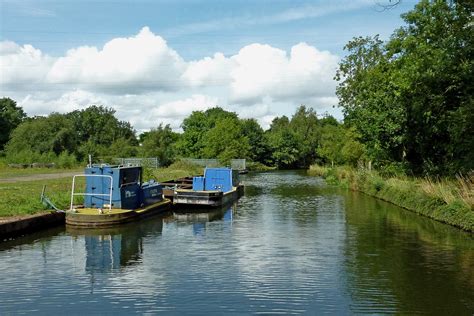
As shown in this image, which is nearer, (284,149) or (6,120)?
(6,120)

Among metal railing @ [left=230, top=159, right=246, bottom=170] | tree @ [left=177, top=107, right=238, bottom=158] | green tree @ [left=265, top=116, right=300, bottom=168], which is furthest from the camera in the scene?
green tree @ [left=265, top=116, right=300, bottom=168]

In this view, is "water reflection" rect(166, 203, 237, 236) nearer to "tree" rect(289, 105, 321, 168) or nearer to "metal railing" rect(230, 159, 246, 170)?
"metal railing" rect(230, 159, 246, 170)

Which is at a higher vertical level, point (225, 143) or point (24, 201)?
point (225, 143)

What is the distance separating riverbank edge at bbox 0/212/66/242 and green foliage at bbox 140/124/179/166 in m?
51.1

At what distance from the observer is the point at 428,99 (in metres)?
26.7

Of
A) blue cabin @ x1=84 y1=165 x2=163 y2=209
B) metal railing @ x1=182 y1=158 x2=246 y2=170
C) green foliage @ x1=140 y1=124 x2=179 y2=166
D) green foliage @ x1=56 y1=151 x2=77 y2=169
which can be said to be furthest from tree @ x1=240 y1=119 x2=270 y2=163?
blue cabin @ x1=84 y1=165 x2=163 y2=209

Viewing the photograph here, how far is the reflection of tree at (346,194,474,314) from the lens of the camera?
438 inches

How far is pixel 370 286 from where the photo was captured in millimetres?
12320

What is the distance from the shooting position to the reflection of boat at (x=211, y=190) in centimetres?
2870

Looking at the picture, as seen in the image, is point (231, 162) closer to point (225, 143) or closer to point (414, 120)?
point (225, 143)

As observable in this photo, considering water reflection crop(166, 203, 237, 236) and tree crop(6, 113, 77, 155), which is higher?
tree crop(6, 113, 77, 155)

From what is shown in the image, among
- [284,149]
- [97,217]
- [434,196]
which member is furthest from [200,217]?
[284,149]

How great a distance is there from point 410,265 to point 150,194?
15003 mm

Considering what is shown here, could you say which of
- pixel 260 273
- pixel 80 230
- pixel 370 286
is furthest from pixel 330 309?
pixel 80 230
